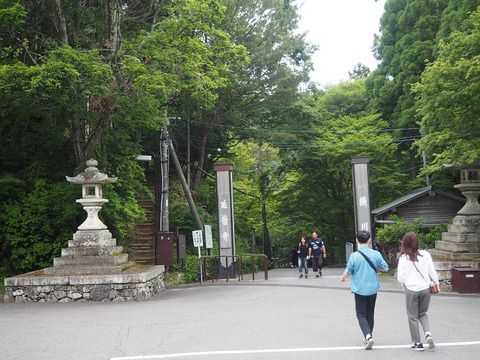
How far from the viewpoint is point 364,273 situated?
6508 mm

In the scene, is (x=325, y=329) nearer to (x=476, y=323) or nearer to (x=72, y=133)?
(x=476, y=323)

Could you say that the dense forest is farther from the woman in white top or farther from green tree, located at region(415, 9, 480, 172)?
the woman in white top

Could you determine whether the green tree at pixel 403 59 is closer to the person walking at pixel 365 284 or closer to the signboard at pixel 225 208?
the signboard at pixel 225 208

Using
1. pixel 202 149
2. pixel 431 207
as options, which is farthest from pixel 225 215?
pixel 431 207

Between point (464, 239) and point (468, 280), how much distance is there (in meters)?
1.56

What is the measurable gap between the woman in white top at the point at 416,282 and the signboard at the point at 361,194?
14032mm

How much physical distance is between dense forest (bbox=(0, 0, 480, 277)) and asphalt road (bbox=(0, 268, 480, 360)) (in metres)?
4.80

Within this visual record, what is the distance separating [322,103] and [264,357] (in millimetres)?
27913

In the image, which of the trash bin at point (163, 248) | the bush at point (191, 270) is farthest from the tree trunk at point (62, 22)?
the bush at point (191, 270)

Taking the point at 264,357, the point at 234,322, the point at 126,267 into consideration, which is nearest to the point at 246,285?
the point at 126,267

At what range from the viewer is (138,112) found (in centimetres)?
1433

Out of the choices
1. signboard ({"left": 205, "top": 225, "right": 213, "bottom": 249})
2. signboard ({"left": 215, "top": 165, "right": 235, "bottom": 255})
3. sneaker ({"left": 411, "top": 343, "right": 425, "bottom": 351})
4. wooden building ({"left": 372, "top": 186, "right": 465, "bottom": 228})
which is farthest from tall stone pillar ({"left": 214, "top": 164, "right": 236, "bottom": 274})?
sneaker ({"left": 411, "top": 343, "right": 425, "bottom": 351})

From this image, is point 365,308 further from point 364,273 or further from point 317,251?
point 317,251

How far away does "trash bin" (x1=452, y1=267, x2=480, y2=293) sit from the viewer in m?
12.2
